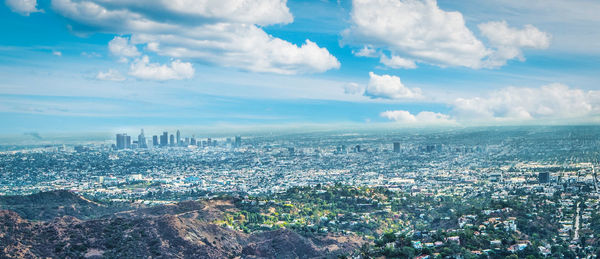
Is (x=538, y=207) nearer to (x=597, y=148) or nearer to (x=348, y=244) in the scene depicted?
(x=348, y=244)

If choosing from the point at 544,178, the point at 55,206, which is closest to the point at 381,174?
the point at 544,178

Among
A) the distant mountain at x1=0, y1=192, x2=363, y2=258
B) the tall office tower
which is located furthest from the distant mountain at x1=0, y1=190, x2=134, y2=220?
the tall office tower

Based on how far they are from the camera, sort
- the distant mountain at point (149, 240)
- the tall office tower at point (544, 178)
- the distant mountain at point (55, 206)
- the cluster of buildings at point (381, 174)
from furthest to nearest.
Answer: the tall office tower at point (544, 178) < the cluster of buildings at point (381, 174) < the distant mountain at point (55, 206) < the distant mountain at point (149, 240)

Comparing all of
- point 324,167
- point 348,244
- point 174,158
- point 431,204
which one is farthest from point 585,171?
point 174,158

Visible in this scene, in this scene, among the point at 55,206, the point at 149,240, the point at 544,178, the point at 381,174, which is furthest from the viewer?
the point at 381,174

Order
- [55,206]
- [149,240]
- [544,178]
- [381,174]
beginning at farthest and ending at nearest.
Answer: [381,174], [544,178], [55,206], [149,240]

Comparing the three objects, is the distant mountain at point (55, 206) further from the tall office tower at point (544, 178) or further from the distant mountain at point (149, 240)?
the tall office tower at point (544, 178)

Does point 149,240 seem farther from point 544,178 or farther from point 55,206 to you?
point 544,178

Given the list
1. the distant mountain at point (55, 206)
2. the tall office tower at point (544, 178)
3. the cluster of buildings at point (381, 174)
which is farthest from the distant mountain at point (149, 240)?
the tall office tower at point (544, 178)

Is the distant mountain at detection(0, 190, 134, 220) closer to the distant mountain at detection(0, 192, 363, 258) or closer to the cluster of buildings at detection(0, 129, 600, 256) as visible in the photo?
the distant mountain at detection(0, 192, 363, 258)
